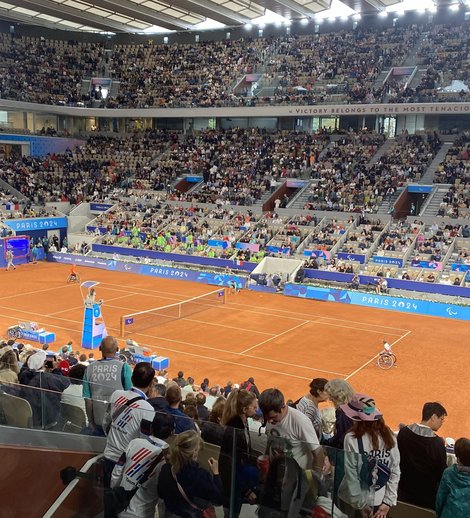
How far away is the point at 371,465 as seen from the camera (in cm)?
552

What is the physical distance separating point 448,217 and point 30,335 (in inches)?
1140

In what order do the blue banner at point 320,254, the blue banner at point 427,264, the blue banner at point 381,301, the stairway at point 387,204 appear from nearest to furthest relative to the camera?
the blue banner at point 381,301, the blue banner at point 427,264, the blue banner at point 320,254, the stairway at point 387,204

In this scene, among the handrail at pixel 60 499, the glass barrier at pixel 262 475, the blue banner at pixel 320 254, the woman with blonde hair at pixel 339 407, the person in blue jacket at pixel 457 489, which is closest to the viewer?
the person in blue jacket at pixel 457 489

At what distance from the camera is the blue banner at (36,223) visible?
44784mm

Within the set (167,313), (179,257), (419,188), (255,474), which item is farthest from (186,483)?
(419,188)

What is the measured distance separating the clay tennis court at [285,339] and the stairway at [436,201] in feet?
42.2

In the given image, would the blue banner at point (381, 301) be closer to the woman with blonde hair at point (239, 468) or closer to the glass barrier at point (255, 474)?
the glass barrier at point (255, 474)

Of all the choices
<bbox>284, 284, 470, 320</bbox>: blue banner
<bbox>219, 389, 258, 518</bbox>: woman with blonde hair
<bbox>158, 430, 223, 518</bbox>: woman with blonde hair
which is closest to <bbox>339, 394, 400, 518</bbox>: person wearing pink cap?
<bbox>219, 389, 258, 518</bbox>: woman with blonde hair

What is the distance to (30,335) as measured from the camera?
23.1 meters

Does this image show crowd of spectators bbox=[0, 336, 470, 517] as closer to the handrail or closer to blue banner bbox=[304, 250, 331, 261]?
the handrail

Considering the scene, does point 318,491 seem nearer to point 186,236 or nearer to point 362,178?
point 186,236

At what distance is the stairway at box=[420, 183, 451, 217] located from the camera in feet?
136

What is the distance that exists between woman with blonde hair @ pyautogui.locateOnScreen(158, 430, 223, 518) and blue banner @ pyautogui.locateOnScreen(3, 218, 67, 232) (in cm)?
4277

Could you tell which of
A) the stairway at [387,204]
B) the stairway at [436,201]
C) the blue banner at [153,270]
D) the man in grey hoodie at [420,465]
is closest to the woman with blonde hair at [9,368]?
the man in grey hoodie at [420,465]
